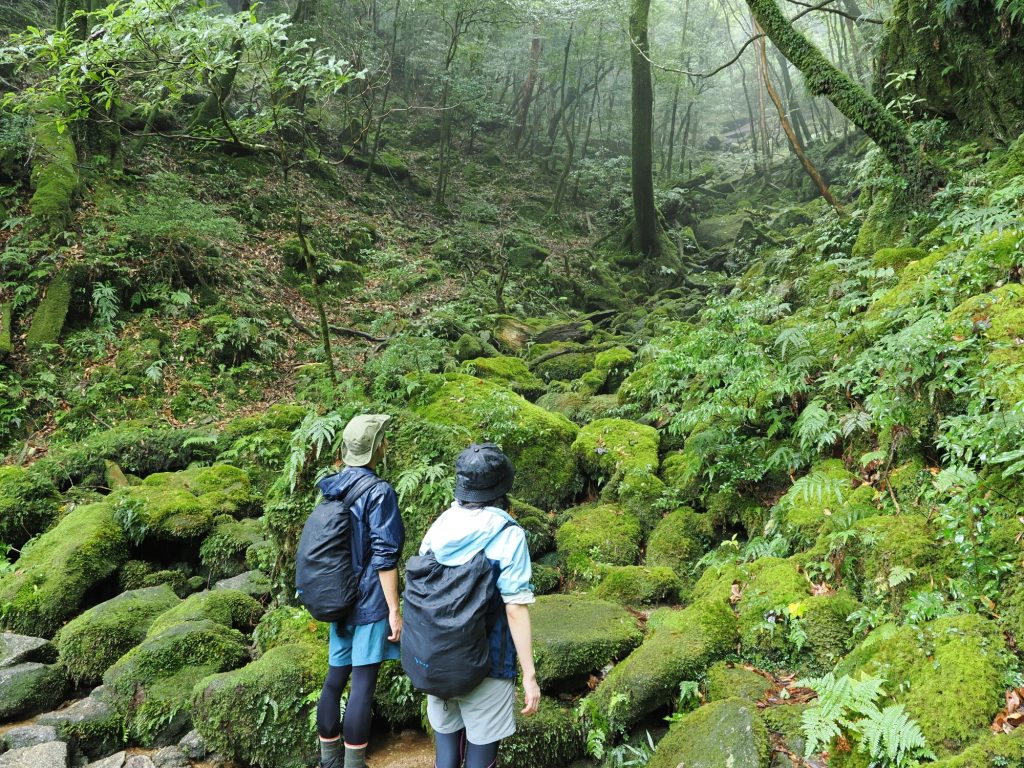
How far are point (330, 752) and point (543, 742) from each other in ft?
4.14

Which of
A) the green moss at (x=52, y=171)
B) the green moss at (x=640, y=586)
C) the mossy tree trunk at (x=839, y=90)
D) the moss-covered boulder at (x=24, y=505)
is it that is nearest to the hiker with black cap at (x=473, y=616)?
the green moss at (x=640, y=586)

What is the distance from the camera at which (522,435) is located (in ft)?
22.5

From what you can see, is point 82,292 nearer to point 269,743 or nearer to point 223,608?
point 223,608

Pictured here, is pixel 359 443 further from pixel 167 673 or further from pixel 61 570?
pixel 61 570

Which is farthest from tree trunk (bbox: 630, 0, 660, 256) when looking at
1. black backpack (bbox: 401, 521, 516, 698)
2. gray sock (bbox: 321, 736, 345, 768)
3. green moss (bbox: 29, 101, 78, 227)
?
gray sock (bbox: 321, 736, 345, 768)

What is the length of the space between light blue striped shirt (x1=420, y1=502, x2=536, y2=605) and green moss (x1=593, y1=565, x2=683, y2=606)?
233 centimetres

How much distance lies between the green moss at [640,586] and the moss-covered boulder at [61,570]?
15.2 feet

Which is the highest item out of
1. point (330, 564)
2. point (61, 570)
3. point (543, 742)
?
point (330, 564)

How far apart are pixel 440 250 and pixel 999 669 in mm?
16814

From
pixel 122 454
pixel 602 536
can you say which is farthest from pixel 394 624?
pixel 122 454

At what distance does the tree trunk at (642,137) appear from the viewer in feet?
53.3

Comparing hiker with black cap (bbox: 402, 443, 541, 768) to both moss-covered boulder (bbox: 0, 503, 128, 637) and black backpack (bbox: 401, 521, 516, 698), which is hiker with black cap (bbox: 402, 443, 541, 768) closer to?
black backpack (bbox: 401, 521, 516, 698)

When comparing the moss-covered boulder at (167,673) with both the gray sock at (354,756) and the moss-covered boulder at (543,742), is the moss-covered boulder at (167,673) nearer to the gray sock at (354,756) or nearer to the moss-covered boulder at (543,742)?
the gray sock at (354,756)

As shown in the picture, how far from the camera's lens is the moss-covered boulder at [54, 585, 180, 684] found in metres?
4.62
